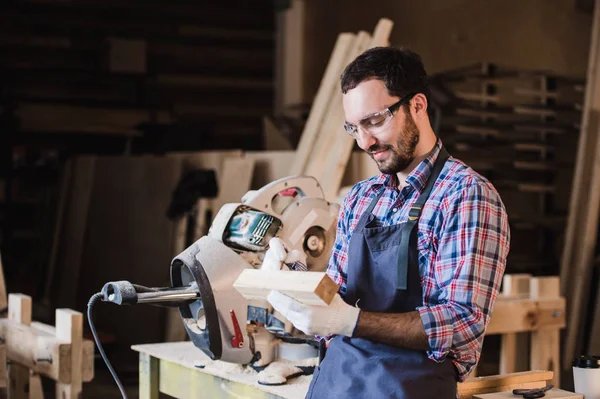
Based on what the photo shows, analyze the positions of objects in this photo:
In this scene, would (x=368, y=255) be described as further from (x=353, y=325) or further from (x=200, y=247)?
(x=200, y=247)

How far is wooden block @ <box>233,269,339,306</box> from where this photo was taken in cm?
208

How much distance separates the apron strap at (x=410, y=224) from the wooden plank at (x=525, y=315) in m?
1.75

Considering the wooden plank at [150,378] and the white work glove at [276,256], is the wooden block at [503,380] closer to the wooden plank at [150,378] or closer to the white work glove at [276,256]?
the white work glove at [276,256]

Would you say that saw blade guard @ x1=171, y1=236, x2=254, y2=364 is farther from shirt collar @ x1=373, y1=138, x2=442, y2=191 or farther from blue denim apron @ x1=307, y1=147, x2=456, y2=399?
shirt collar @ x1=373, y1=138, x2=442, y2=191

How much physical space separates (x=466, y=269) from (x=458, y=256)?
0.04m

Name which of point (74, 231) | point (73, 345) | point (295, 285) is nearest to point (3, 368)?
point (73, 345)

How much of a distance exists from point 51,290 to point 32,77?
252 cm

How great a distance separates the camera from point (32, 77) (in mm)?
9211

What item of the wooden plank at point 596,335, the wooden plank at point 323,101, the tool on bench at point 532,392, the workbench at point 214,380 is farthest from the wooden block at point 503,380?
the wooden plank at point 596,335

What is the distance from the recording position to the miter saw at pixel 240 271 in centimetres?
302

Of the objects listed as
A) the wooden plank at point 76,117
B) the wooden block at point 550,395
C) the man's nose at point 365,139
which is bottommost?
the wooden block at point 550,395

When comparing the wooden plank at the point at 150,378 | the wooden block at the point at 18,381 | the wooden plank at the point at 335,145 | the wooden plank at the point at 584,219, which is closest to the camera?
the wooden plank at the point at 150,378

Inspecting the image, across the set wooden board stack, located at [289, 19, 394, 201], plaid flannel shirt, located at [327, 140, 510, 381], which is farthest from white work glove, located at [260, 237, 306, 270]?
wooden board stack, located at [289, 19, 394, 201]

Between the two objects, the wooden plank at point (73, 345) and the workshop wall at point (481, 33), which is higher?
the workshop wall at point (481, 33)
